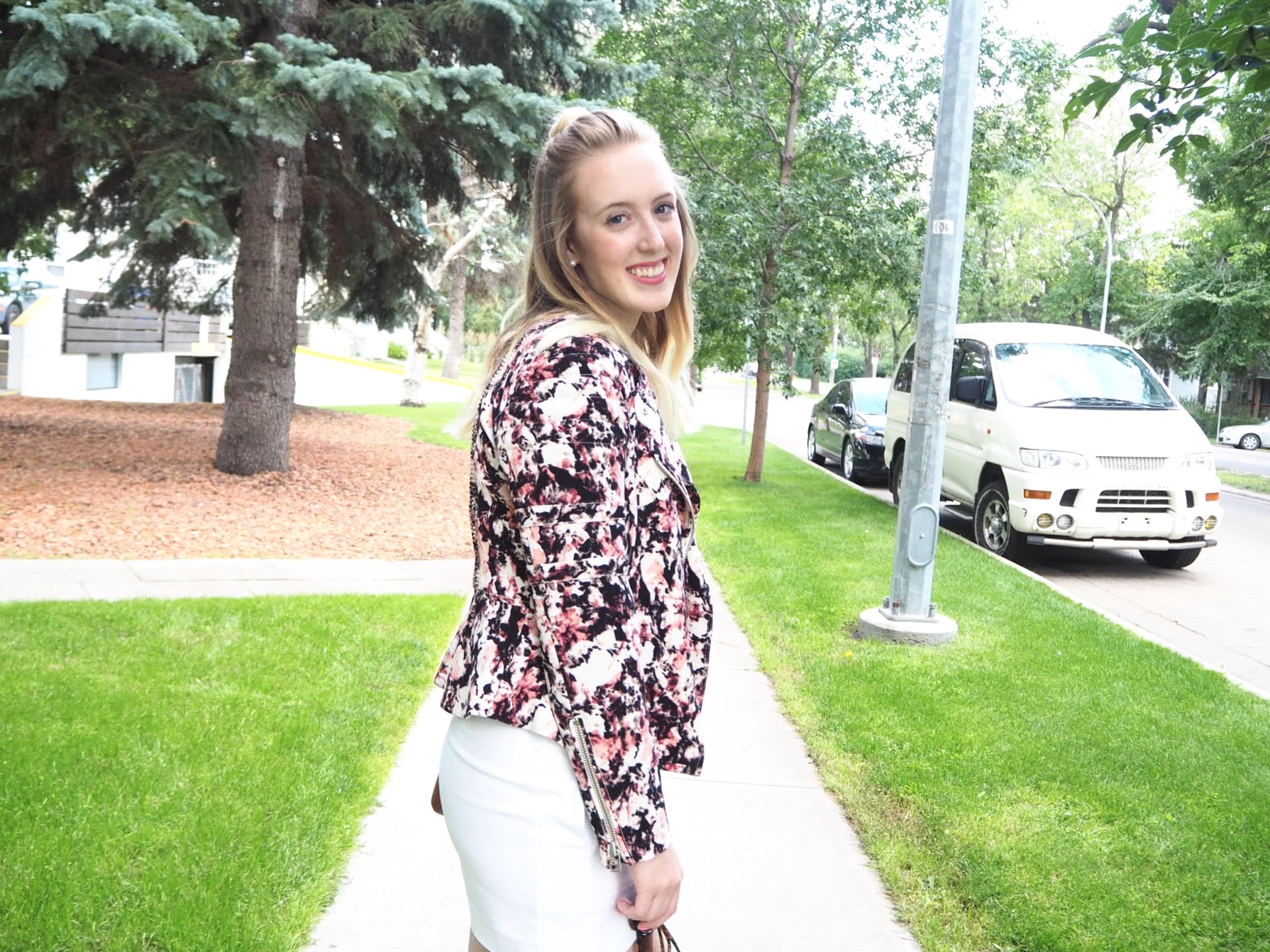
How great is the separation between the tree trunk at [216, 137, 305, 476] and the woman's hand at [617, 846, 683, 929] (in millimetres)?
10834

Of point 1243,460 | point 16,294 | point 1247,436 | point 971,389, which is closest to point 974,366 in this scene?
point 971,389

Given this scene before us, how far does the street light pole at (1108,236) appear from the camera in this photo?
36.0 meters

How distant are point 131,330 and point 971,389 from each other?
16.9 metres

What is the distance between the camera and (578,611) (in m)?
1.63

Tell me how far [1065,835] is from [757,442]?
1218cm

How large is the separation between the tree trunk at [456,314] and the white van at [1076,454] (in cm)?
1828

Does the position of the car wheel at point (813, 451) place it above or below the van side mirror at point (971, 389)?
below

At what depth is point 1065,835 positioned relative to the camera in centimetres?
420

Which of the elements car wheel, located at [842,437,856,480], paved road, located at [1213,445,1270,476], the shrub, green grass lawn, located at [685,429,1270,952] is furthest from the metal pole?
the shrub

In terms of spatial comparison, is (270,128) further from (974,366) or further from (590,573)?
(590,573)

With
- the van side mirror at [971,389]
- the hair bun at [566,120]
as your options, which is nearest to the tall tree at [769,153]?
the van side mirror at [971,389]

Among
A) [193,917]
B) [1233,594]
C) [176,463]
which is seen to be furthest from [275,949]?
[176,463]

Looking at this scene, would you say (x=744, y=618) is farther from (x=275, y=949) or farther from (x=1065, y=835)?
(x=275, y=949)

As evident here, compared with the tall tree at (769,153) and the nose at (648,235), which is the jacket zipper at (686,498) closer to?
the nose at (648,235)
